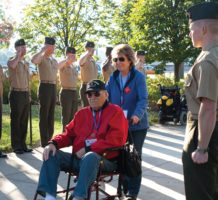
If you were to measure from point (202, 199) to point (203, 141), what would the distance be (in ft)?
1.52

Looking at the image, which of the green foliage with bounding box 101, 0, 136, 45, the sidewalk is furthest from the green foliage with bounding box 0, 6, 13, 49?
the sidewalk

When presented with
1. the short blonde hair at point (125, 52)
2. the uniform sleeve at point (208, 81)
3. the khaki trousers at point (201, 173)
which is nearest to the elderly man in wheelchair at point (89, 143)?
the short blonde hair at point (125, 52)

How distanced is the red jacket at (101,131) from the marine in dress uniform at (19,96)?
3.29 meters

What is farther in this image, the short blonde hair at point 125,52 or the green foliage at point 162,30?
the green foliage at point 162,30

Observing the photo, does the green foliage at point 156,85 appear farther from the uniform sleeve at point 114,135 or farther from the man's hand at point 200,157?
the man's hand at point 200,157


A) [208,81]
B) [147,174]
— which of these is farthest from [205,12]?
[147,174]

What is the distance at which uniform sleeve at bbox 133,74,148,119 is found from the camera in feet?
15.1

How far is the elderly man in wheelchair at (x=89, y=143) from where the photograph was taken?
404cm

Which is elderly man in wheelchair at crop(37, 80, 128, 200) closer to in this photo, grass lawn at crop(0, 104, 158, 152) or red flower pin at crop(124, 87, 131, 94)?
red flower pin at crop(124, 87, 131, 94)

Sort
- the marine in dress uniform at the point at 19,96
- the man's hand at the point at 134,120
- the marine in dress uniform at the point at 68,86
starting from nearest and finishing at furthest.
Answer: the man's hand at the point at 134,120 → the marine in dress uniform at the point at 19,96 → the marine in dress uniform at the point at 68,86

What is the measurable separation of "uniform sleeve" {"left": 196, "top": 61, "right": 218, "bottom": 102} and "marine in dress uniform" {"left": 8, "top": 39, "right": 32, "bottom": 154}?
5.30 m

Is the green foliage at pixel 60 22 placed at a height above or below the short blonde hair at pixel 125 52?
above

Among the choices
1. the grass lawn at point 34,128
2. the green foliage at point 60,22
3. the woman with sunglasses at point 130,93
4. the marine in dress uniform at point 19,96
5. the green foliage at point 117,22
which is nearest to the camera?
the woman with sunglasses at point 130,93

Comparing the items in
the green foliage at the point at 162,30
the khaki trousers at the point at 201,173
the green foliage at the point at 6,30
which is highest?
the green foliage at the point at 6,30
